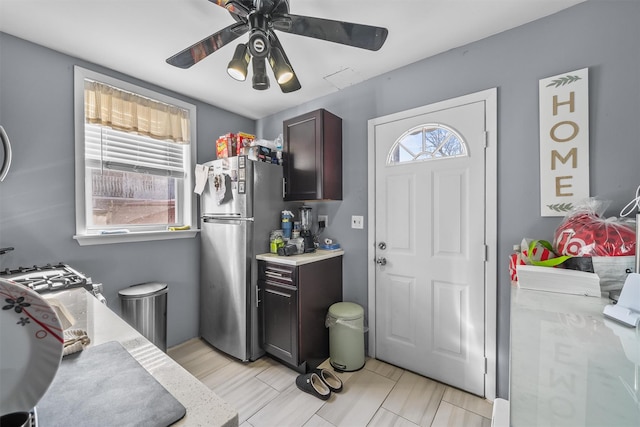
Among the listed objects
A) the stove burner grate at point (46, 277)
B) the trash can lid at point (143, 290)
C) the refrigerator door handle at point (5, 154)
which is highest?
the refrigerator door handle at point (5, 154)

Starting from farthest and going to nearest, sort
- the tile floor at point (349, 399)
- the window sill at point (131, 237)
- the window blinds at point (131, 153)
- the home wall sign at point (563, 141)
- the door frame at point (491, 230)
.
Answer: the window blinds at point (131, 153) < the window sill at point (131, 237) < the door frame at point (491, 230) < the tile floor at point (349, 399) < the home wall sign at point (563, 141)

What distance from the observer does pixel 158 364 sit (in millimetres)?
705

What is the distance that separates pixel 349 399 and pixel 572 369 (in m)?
1.56

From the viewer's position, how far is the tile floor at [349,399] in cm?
159

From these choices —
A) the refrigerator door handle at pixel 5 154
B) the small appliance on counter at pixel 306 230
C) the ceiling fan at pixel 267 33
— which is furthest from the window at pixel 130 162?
the refrigerator door handle at pixel 5 154

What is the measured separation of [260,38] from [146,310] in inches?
84.4

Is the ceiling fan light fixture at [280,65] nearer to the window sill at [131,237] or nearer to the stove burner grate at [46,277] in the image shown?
the stove burner grate at [46,277]

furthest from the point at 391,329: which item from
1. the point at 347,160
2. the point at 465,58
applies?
the point at 465,58

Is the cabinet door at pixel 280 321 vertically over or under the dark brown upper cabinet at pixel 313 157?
under

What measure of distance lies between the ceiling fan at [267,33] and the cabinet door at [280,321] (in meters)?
1.52

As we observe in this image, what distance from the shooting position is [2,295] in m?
0.37

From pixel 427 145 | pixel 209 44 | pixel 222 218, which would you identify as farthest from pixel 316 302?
pixel 209 44

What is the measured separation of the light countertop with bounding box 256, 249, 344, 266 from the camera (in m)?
2.02

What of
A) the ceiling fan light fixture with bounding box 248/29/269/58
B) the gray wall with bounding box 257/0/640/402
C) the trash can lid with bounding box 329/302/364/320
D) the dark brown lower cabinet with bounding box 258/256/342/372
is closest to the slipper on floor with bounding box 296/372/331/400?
the dark brown lower cabinet with bounding box 258/256/342/372
